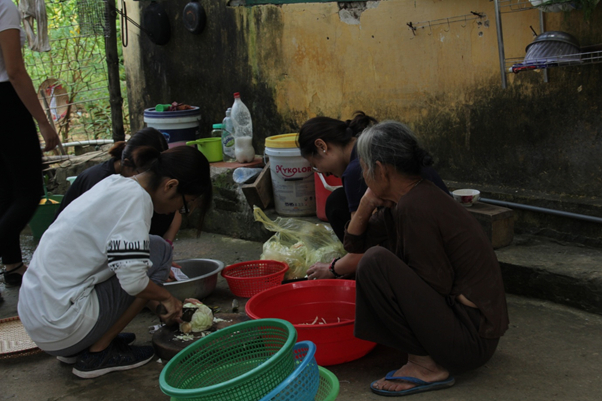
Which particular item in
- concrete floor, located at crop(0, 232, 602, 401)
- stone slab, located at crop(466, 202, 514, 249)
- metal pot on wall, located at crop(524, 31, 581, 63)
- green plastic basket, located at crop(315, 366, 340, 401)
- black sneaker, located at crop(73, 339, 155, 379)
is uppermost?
metal pot on wall, located at crop(524, 31, 581, 63)

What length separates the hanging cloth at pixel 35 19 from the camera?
5.86 meters

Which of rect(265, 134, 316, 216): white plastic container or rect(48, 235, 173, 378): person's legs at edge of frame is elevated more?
rect(265, 134, 316, 216): white plastic container

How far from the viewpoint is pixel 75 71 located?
30.7 feet

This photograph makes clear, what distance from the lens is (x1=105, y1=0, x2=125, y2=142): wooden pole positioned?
6059 mm

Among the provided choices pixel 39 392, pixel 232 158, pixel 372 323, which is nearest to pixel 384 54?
pixel 232 158

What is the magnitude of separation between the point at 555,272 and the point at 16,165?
328cm

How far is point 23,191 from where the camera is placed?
3.75 m

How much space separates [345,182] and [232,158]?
2692 mm

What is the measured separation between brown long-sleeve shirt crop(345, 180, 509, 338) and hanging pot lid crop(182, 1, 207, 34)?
4130 millimetres

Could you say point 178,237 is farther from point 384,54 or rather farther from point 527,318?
point 527,318

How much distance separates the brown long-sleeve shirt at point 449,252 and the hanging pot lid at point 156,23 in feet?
15.3

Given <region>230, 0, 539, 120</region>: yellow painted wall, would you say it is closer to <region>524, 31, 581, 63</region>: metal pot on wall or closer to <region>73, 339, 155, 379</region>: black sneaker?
<region>524, 31, 581, 63</region>: metal pot on wall

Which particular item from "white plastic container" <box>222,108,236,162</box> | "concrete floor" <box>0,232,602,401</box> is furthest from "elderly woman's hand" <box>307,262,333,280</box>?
"white plastic container" <box>222,108,236,162</box>

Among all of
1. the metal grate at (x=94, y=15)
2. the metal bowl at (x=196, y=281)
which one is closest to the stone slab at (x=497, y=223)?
the metal bowl at (x=196, y=281)
